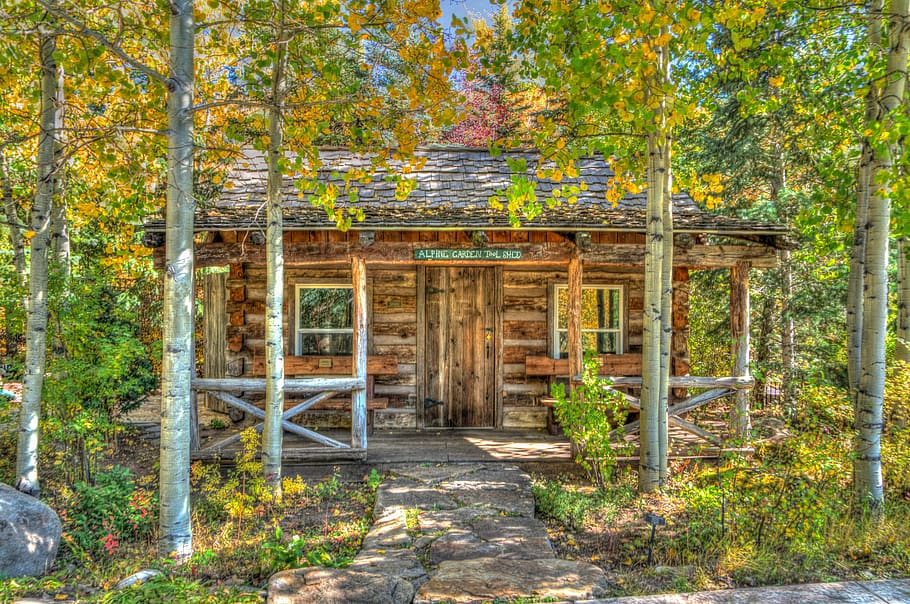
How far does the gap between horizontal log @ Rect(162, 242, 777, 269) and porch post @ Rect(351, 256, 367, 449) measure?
26 cm

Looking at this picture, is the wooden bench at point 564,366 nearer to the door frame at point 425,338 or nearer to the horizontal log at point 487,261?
the door frame at point 425,338

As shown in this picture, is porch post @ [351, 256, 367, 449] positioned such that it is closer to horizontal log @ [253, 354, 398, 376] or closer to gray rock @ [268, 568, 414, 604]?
horizontal log @ [253, 354, 398, 376]

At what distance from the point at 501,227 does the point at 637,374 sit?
153 inches

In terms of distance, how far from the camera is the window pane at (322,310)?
8656 millimetres

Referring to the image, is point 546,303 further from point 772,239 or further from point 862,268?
point 862,268

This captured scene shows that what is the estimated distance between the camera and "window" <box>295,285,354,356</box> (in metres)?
8.61

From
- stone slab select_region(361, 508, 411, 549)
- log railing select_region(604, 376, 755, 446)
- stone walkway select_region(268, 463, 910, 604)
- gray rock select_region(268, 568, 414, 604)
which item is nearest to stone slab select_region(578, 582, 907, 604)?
stone walkway select_region(268, 463, 910, 604)

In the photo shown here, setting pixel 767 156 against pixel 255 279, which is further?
pixel 767 156

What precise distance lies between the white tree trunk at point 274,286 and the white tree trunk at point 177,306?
130 centimetres

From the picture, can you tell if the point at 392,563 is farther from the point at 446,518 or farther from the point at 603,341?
the point at 603,341

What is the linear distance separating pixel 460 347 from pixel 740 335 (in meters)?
4.25

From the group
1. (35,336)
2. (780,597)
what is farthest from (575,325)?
(35,336)

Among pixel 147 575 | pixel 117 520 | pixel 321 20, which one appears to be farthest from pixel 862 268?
pixel 117 520

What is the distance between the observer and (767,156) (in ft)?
37.4
